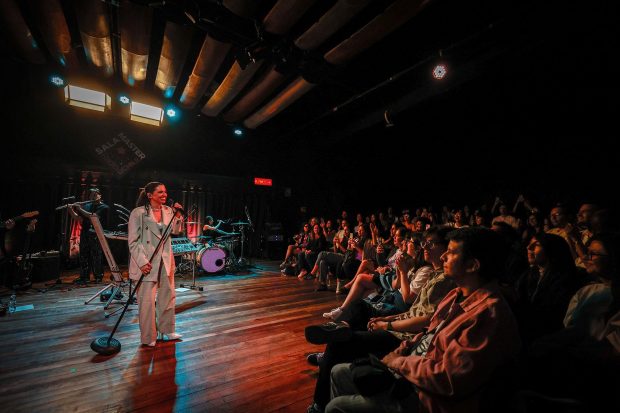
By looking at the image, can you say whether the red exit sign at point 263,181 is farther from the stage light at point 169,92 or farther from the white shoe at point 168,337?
the white shoe at point 168,337

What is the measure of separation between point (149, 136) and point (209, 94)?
226 cm

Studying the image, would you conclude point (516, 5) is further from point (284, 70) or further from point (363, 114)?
point (363, 114)

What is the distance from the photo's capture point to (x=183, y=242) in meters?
5.91

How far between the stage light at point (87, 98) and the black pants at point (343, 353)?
26.6 feet

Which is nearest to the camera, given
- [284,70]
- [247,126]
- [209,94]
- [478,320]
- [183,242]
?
[478,320]

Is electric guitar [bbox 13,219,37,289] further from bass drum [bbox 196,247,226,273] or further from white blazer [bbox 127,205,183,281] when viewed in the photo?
white blazer [bbox 127,205,183,281]

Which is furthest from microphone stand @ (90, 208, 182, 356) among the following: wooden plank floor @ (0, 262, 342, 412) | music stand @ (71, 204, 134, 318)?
music stand @ (71, 204, 134, 318)

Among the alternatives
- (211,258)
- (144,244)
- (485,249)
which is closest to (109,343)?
(144,244)

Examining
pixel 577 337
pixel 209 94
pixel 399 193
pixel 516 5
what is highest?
pixel 209 94

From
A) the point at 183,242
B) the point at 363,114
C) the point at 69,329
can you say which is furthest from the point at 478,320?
the point at 363,114

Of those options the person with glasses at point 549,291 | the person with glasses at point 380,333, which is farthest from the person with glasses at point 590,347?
the person with glasses at point 380,333

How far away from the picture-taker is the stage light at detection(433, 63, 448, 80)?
4864 mm

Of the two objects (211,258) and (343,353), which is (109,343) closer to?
(343,353)

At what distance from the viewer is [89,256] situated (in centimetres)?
574
